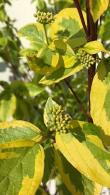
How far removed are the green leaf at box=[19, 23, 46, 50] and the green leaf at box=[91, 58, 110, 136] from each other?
0.28m

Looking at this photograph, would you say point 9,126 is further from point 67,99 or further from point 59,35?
point 67,99

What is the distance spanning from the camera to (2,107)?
1.90 metres

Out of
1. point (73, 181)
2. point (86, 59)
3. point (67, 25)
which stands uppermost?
point (67, 25)

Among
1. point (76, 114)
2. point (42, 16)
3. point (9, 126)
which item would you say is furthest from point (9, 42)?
point (9, 126)

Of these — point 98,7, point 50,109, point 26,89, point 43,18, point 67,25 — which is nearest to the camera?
point 98,7

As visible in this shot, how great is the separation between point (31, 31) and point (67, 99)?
2.33 ft

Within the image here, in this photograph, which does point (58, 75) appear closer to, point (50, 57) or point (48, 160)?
point (50, 57)

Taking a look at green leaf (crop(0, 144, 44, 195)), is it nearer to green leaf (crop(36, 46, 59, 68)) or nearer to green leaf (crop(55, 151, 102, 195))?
green leaf (crop(55, 151, 102, 195))

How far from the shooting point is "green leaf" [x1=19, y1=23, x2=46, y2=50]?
117cm

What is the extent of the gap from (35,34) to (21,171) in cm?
47

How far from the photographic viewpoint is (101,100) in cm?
94

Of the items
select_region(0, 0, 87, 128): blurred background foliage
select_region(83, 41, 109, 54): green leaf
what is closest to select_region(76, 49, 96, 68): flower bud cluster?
select_region(83, 41, 109, 54): green leaf

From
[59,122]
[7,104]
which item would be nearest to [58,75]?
[59,122]

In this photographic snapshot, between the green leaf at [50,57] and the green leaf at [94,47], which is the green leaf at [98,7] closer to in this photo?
the green leaf at [94,47]
